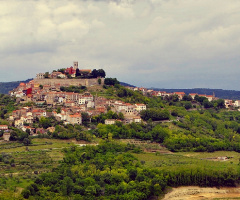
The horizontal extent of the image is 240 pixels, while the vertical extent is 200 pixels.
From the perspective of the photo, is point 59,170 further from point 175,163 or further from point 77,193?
point 175,163

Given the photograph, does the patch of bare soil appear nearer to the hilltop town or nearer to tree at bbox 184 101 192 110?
the hilltop town

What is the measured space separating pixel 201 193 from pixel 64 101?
34.9m

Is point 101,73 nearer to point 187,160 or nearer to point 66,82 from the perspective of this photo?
point 66,82

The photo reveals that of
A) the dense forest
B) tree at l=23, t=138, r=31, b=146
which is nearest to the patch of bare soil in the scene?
the dense forest

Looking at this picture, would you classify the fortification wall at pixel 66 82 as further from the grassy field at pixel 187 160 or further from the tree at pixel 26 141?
the grassy field at pixel 187 160

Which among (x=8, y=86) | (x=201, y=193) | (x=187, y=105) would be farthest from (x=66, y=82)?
(x=8, y=86)

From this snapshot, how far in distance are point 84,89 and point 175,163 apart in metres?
34.0

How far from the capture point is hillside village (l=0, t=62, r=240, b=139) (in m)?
67.1

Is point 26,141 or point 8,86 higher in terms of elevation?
point 8,86

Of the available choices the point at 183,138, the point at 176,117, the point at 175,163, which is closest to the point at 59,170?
the point at 175,163

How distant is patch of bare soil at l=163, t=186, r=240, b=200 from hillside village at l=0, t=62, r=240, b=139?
75.5ft

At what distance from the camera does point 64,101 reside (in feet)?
247

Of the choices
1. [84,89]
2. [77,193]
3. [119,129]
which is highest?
[84,89]

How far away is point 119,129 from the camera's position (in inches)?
2539
